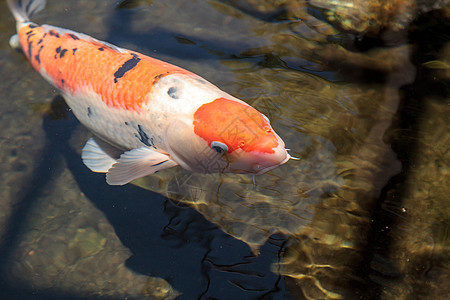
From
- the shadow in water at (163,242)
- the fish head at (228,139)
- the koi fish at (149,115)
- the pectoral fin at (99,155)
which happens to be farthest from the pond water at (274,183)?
the fish head at (228,139)

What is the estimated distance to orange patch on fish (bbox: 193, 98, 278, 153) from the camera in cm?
248

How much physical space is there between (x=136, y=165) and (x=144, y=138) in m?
0.24

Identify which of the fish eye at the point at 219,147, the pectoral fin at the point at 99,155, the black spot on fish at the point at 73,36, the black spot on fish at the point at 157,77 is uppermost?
the black spot on fish at the point at 73,36

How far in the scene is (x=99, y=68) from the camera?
9.97 feet

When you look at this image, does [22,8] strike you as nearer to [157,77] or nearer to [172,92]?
[157,77]

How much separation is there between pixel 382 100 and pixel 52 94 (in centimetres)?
358

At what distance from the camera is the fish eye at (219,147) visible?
255cm

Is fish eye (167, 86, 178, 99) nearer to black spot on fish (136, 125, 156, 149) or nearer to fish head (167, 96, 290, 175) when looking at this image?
fish head (167, 96, 290, 175)

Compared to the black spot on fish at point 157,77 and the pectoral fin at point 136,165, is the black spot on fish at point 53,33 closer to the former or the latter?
the black spot on fish at point 157,77

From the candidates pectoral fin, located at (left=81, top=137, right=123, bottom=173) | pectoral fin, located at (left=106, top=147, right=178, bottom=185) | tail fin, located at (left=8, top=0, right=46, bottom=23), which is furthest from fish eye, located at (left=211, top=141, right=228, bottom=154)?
tail fin, located at (left=8, top=0, right=46, bottom=23)

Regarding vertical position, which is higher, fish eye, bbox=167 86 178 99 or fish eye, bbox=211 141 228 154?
fish eye, bbox=167 86 178 99

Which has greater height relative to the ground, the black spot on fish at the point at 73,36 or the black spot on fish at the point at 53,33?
the black spot on fish at the point at 73,36

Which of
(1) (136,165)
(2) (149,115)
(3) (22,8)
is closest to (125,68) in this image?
(2) (149,115)

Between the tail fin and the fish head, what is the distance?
241 cm
